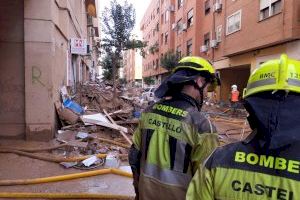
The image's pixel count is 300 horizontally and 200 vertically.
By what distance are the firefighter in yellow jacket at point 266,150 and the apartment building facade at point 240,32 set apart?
1713 centimetres

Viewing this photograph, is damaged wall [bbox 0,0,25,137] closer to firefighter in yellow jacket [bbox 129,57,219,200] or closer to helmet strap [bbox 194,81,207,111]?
firefighter in yellow jacket [bbox 129,57,219,200]

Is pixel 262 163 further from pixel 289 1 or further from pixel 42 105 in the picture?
pixel 289 1

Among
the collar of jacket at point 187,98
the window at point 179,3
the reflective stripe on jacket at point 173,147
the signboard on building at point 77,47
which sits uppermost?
the window at point 179,3

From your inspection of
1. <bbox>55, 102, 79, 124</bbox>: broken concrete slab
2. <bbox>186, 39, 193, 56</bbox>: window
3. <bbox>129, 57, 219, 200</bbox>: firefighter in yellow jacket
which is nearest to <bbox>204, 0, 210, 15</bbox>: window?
<bbox>186, 39, 193, 56</bbox>: window

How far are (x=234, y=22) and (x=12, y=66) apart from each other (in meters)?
18.9

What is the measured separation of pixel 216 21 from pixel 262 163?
2904cm

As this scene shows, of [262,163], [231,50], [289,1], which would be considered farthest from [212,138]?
[231,50]

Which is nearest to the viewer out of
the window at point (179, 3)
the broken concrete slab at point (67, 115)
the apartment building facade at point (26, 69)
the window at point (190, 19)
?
the apartment building facade at point (26, 69)

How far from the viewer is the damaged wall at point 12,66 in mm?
8773

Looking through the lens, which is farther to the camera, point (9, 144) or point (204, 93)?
point (9, 144)

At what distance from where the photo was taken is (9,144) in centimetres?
837

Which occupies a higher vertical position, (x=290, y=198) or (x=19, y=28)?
(x=19, y=28)

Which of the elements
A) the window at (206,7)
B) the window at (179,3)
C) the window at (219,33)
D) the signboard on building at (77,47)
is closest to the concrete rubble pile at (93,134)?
the signboard on building at (77,47)

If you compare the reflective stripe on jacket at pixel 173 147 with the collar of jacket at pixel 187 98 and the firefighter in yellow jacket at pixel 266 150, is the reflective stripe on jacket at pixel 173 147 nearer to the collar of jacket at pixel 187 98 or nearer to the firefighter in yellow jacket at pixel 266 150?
the collar of jacket at pixel 187 98
